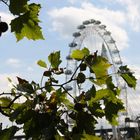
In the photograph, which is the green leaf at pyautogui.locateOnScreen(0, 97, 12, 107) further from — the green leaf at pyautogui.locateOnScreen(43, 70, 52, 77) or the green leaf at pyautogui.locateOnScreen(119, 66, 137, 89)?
the green leaf at pyautogui.locateOnScreen(119, 66, 137, 89)

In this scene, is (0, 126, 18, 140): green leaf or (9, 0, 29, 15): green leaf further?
(9, 0, 29, 15): green leaf

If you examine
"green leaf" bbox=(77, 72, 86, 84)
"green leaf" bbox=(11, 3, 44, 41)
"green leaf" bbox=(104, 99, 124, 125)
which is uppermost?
"green leaf" bbox=(11, 3, 44, 41)

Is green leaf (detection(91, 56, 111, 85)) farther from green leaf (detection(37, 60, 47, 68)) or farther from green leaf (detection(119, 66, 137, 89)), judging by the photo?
green leaf (detection(37, 60, 47, 68))

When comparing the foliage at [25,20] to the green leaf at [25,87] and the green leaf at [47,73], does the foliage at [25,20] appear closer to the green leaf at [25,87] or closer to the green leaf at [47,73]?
the green leaf at [47,73]

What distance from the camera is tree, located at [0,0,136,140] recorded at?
2.05 metres

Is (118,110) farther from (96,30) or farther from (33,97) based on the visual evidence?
(96,30)

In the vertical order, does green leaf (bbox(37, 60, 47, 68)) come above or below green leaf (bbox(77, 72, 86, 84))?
above

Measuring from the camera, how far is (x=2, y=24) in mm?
2230

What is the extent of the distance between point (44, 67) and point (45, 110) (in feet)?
1.27

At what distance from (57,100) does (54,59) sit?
12.2 inches

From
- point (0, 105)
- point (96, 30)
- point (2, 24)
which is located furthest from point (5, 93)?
point (96, 30)

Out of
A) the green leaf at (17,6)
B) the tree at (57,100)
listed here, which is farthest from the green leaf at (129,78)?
the green leaf at (17,6)

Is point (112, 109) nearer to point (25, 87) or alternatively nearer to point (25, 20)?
point (25, 87)

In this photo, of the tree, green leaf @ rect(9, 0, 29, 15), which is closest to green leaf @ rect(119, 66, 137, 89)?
the tree
